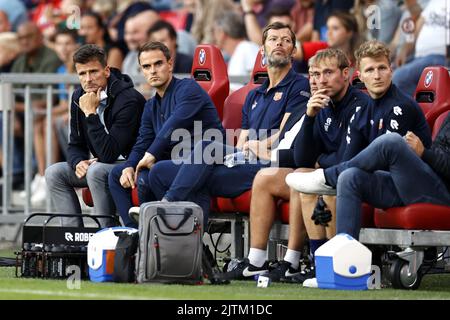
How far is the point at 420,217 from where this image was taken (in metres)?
9.25

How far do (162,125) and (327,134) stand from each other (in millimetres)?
1548

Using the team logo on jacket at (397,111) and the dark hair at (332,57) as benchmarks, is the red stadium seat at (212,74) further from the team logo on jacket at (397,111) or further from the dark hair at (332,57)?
the team logo on jacket at (397,111)

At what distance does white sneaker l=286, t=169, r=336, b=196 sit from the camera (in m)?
9.47

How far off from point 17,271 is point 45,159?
5120 mm

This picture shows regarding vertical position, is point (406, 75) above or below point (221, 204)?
above

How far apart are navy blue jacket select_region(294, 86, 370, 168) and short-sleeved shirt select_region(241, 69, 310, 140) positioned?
568 mm

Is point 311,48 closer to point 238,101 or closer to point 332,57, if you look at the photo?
point 238,101

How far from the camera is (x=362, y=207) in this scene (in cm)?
961

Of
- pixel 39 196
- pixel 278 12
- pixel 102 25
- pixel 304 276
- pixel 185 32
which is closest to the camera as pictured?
pixel 304 276

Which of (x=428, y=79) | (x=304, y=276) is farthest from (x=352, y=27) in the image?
(x=304, y=276)

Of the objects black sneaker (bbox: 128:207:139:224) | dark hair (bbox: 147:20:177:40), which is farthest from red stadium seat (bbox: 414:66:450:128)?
dark hair (bbox: 147:20:177:40)

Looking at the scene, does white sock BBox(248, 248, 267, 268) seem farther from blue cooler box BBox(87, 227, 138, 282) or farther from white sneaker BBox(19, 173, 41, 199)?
white sneaker BBox(19, 173, 41, 199)
